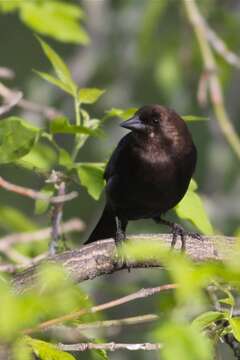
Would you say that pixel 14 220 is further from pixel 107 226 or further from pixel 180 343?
pixel 180 343

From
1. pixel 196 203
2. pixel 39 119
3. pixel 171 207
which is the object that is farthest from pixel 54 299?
pixel 39 119

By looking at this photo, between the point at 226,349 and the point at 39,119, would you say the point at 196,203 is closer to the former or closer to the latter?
the point at 39,119

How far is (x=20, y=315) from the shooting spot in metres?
1.45

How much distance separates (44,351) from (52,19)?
2.04 m

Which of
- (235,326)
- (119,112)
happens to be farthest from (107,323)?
(119,112)

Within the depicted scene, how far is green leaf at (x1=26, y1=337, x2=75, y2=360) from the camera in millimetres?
Result: 2055

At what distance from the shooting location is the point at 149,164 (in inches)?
155

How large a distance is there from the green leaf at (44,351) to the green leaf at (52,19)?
6.32 ft

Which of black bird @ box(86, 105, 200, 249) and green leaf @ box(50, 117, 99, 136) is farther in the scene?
black bird @ box(86, 105, 200, 249)

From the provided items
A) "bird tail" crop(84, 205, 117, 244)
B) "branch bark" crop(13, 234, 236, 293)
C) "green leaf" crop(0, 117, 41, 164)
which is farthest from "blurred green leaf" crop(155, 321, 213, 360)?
"bird tail" crop(84, 205, 117, 244)

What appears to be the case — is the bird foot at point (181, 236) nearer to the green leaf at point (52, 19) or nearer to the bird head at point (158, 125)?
the bird head at point (158, 125)

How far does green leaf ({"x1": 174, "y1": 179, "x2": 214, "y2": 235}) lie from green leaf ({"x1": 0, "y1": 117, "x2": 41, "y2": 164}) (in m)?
0.61

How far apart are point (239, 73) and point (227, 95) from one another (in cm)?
36

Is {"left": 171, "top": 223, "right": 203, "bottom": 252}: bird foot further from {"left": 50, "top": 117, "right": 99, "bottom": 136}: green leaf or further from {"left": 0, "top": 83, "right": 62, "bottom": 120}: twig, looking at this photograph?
{"left": 0, "top": 83, "right": 62, "bottom": 120}: twig
